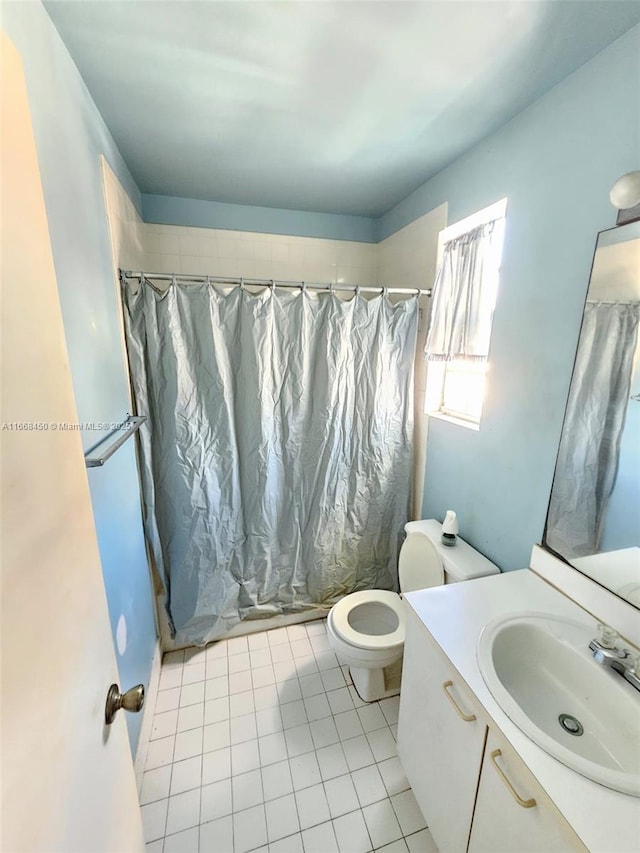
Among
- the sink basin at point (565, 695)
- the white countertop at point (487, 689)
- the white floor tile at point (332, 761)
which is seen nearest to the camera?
the white countertop at point (487, 689)

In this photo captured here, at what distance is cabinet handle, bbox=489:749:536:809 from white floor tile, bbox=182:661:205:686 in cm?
145

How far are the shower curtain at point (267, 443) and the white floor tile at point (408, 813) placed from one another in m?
0.91

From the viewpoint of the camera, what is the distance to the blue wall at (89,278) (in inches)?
34.0

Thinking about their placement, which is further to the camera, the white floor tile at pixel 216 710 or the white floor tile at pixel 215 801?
the white floor tile at pixel 216 710

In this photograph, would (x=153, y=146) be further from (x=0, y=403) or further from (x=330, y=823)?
(x=330, y=823)

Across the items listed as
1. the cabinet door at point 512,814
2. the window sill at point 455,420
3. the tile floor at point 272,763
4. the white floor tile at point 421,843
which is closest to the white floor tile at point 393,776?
the tile floor at point 272,763

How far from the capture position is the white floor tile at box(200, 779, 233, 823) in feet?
4.00

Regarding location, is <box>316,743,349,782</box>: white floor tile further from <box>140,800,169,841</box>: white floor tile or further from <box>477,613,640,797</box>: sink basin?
<box>477,613,640,797</box>: sink basin

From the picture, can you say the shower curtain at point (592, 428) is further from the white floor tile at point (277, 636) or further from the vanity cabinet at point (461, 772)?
the white floor tile at point (277, 636)

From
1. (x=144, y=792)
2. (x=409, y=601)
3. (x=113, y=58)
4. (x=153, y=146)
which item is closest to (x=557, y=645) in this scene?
(x=409, y=601)

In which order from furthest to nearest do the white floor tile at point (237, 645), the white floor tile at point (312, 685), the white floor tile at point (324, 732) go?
1. the white floor tile at point (237, 645)
2. the white floor tile at point (312, 685)
3. the white floor tile at point (324, 732)

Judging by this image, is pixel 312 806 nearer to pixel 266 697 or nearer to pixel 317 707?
pixel 317 707

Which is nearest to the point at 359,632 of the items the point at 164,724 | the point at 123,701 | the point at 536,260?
the point at 164,724

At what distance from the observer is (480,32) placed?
0.94 metres
